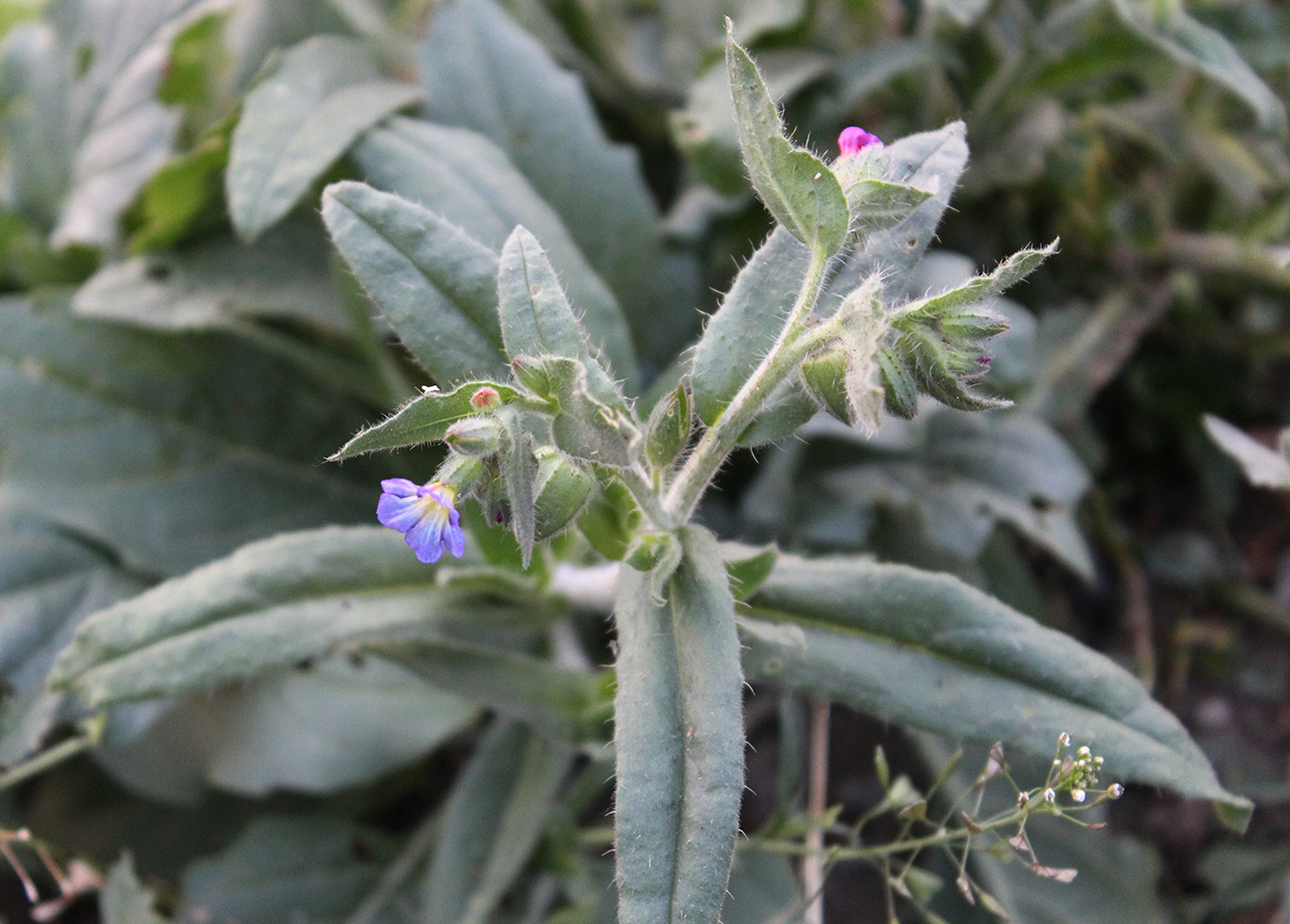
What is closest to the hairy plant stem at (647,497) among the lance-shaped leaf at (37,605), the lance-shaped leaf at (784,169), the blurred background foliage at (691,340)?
the lance-shaped leaf at (784,169)

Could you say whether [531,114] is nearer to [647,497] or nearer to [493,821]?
[647,497]

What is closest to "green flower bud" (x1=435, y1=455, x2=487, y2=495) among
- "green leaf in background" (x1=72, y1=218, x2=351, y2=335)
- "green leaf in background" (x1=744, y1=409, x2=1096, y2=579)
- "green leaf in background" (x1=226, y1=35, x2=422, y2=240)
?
"green leaf in background" (x1=226, y1=35, x2=422, y2=240)

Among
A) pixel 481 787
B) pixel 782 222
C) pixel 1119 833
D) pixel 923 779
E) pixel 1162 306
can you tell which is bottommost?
pixel 1119 833

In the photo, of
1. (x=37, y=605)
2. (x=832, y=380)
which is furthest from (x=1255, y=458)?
(x=37, y=605)

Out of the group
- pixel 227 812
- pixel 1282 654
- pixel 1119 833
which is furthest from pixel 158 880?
pixel 1282 654

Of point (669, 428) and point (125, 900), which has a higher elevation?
point (669, 428)

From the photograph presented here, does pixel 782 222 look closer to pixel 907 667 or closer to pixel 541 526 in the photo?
pixel 541 526
